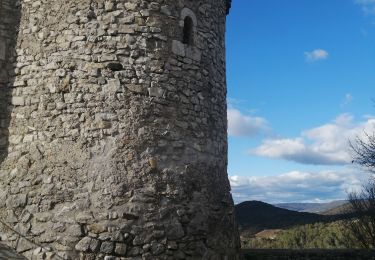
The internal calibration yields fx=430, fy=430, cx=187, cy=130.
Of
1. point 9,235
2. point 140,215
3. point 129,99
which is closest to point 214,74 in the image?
point 129,99

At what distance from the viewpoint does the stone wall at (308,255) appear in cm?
1066

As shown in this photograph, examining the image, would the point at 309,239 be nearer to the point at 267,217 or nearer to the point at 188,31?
the point at 267,217

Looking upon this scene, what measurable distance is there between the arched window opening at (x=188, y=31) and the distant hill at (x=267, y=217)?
57.0 feet

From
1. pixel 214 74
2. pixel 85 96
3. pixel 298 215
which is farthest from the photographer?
pixel 298 215

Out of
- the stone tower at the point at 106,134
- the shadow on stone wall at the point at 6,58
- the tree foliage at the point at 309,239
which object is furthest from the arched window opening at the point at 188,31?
the tree foliage at the point at 309,239

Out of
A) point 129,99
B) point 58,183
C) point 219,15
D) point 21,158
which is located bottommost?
point 58,183

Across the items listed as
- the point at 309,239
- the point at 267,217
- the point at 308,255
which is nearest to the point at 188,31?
the point at 308,255

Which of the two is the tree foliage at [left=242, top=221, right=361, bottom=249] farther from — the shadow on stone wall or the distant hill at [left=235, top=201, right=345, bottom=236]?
the shadow on stone wall

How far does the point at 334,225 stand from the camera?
2262 cm

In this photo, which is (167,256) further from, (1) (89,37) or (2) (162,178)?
(1) (89,37)

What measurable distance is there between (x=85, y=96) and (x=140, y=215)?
1784mm

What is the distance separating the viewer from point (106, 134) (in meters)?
5.80

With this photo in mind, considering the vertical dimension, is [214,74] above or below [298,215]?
above

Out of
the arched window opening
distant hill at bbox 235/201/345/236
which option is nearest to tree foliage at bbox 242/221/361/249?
distant hill at bbox 235/201/345/236
